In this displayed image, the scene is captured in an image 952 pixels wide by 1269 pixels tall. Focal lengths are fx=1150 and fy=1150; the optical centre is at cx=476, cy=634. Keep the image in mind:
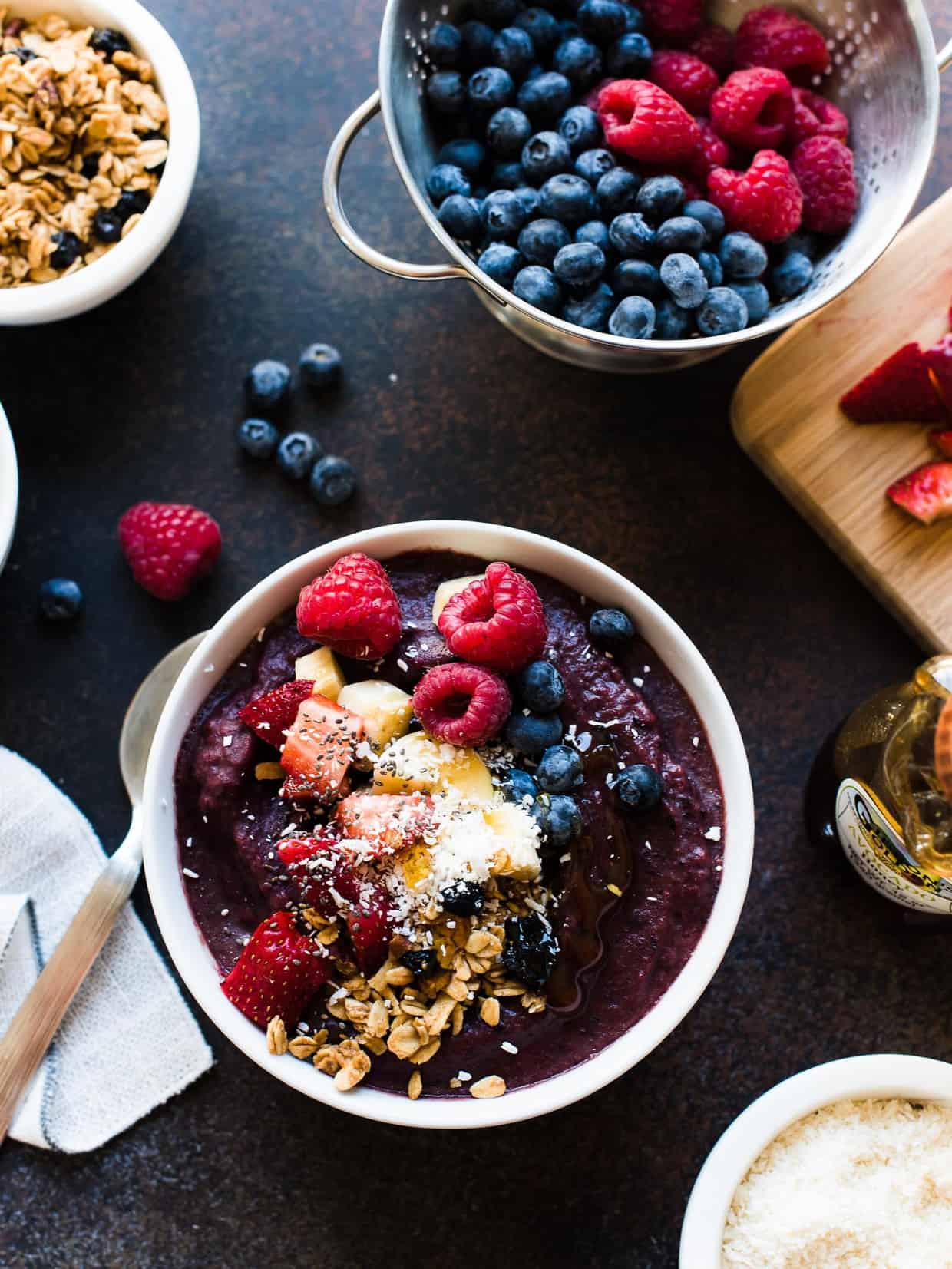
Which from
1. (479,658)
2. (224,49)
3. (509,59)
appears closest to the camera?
(479,658)

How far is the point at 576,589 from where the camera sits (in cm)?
213

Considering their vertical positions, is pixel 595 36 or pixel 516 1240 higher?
pixel 595 36

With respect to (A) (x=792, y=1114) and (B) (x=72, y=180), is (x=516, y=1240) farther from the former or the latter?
(B) (x=72, y=180)

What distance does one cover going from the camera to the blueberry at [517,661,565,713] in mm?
1905

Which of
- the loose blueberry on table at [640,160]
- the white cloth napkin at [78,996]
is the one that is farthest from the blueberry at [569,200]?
the white cloth napkin at [78,996]

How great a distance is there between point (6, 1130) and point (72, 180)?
1924 mm

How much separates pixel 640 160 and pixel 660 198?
0.14 meters

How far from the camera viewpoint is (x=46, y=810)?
2.42 meters

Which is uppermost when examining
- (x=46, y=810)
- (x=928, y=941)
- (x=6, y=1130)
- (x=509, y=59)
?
(x=509, y=59)

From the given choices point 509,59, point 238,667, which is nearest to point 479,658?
point 238,667

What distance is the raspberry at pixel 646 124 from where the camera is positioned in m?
2.11

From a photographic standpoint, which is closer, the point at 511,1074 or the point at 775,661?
the point at 511,1074

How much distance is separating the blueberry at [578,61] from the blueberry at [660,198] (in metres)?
0.31

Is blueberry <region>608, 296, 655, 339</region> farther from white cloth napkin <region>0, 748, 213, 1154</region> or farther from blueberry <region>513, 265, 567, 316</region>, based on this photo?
white cloth napkin <region>0, 748, 213, 1154</region>
